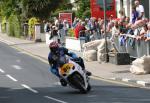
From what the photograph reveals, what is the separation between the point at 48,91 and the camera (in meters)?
18.9

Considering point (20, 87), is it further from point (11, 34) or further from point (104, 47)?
point (11, 34)

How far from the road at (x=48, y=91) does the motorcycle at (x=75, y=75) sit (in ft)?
0.85

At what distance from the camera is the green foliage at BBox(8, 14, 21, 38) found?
56759 millimetres

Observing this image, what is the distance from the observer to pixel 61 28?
42.2m

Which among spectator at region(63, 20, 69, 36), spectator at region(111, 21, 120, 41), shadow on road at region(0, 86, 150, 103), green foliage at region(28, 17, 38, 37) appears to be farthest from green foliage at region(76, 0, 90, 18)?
shadow on road at region(0, 86, 150, 103)

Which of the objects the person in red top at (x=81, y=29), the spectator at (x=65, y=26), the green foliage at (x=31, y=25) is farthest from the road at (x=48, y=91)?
the green foliage at (x=31, y=25)

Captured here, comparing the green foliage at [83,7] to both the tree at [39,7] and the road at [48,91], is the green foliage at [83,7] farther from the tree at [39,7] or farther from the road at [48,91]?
the road at [48,91]

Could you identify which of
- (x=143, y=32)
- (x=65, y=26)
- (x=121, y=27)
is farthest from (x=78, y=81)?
(x=65, y=26)

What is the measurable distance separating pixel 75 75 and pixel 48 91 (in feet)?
4.30

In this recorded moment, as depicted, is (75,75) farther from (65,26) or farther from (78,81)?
(65,26)

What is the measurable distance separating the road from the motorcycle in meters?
0.26

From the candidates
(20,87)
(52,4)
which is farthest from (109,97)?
(52,4)

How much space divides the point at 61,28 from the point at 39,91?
23.4 metres

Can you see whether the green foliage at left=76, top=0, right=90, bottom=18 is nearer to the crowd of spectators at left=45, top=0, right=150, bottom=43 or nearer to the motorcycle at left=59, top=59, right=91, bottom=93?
the crowd of spectators at left=45, top=0, right=150, bottom=43
